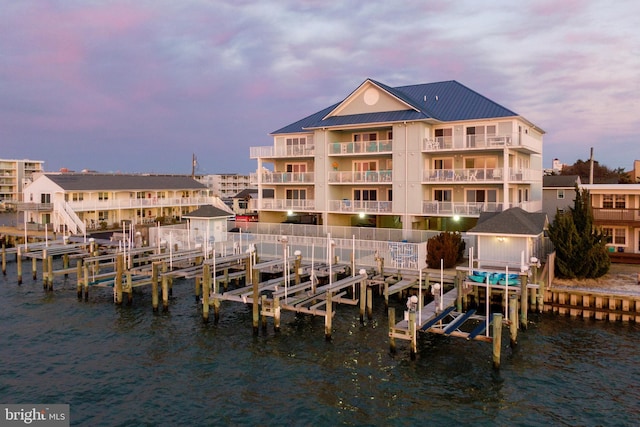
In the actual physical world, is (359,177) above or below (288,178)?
below

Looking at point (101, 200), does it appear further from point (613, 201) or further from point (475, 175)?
point (613, 201)

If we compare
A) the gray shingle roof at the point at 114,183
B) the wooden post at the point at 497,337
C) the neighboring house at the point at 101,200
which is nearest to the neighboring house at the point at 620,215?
the wooden post at the point at 497,337

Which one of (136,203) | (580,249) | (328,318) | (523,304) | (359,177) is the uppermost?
(359,177)

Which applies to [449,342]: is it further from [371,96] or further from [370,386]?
[371,96]

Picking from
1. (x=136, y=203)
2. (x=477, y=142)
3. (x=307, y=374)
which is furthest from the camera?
(x=136, y=203)

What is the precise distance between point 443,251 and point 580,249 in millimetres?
7856

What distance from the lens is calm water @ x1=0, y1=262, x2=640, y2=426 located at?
54.2ft

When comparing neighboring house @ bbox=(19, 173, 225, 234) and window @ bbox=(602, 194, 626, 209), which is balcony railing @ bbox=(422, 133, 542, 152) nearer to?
window @ bbox=(602, 194, 626, 209)

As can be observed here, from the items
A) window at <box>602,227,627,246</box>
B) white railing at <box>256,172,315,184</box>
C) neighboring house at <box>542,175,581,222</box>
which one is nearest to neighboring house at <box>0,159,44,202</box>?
white railing at <box>256,172,315,184</box>

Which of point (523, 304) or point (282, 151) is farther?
point (282, 151)

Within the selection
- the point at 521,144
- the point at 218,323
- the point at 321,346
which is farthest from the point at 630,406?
the point at 521,144

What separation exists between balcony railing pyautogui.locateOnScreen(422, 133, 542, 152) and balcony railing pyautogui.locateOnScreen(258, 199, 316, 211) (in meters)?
11.9

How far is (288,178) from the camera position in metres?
46.7

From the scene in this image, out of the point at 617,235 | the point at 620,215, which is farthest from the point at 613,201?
the point at 617,235
